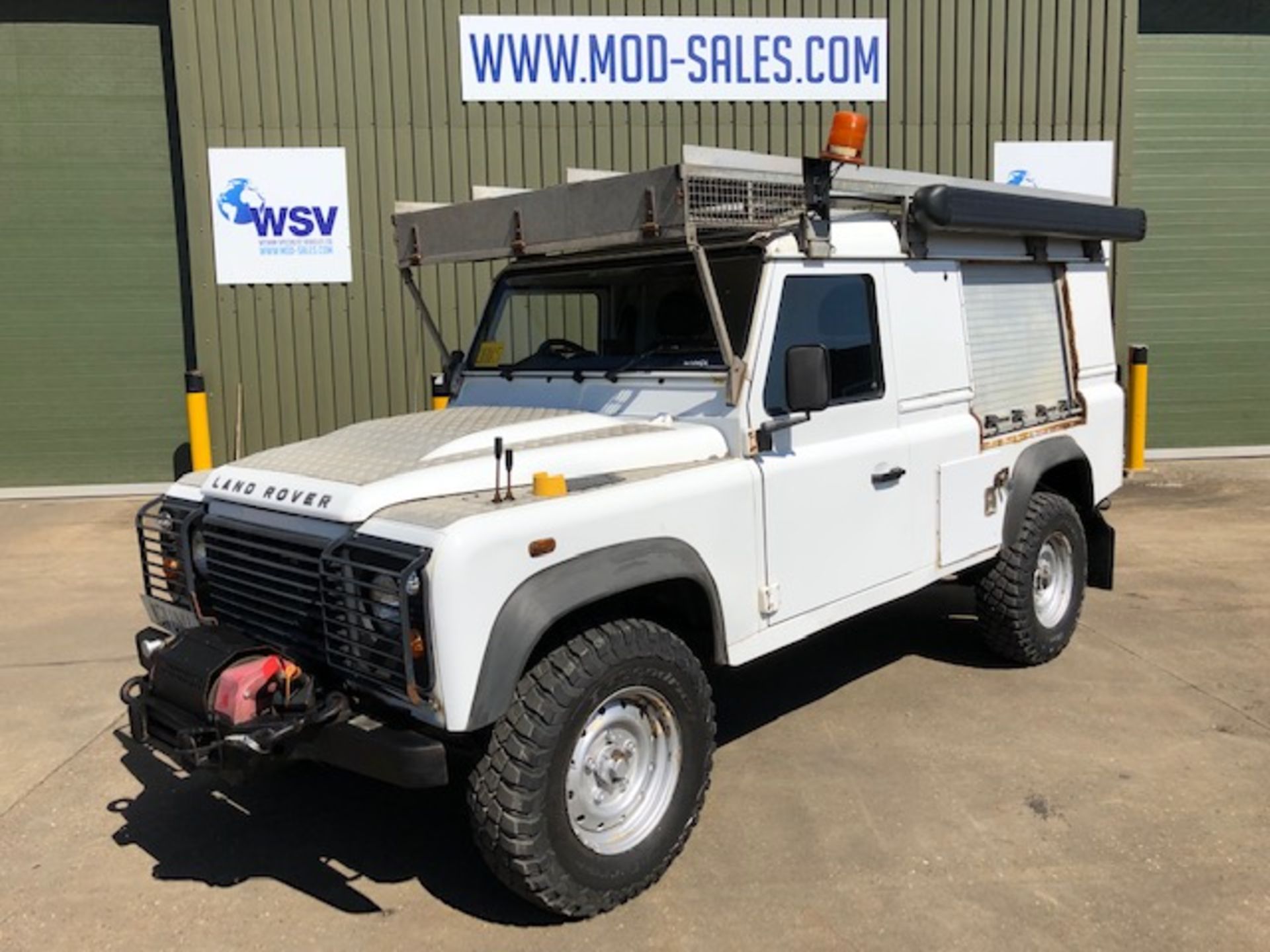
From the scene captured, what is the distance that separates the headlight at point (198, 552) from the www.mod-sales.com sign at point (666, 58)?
7538 mm

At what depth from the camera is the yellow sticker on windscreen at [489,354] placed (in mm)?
4977

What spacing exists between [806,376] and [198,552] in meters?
2.22

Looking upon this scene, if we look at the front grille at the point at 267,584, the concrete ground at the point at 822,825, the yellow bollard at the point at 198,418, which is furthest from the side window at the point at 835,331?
the yellow bollard at the point at 198,418

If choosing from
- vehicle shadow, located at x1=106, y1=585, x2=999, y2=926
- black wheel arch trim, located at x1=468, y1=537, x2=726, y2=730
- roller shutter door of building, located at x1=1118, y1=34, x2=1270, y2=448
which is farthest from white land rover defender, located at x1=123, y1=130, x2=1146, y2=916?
roller shutter door of building, located at x1=1118, y1=34, x2=1270, y2=448

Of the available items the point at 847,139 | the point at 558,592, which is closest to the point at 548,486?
the point at 558,592

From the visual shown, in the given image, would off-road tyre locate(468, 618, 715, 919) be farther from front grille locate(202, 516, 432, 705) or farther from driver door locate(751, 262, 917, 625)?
driver door locate(751, 262, 917, 625)

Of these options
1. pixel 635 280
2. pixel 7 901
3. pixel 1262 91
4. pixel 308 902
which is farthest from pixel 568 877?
pixel 1262 91

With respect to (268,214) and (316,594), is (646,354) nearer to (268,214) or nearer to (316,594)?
(316,594)

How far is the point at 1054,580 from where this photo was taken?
5734 mm

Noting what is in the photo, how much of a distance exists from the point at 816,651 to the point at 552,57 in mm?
6830

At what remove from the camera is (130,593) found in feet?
24.3

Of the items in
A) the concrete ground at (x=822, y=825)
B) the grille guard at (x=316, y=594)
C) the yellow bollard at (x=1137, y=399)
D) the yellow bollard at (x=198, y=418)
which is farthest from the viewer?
the yellow bollard at (x=1137, y=399)

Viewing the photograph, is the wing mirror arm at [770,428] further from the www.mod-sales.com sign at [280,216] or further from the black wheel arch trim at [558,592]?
the www.mod-sales.com sign at [280,216]

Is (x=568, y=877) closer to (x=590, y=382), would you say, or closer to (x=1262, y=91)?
(x=590, y=382)
